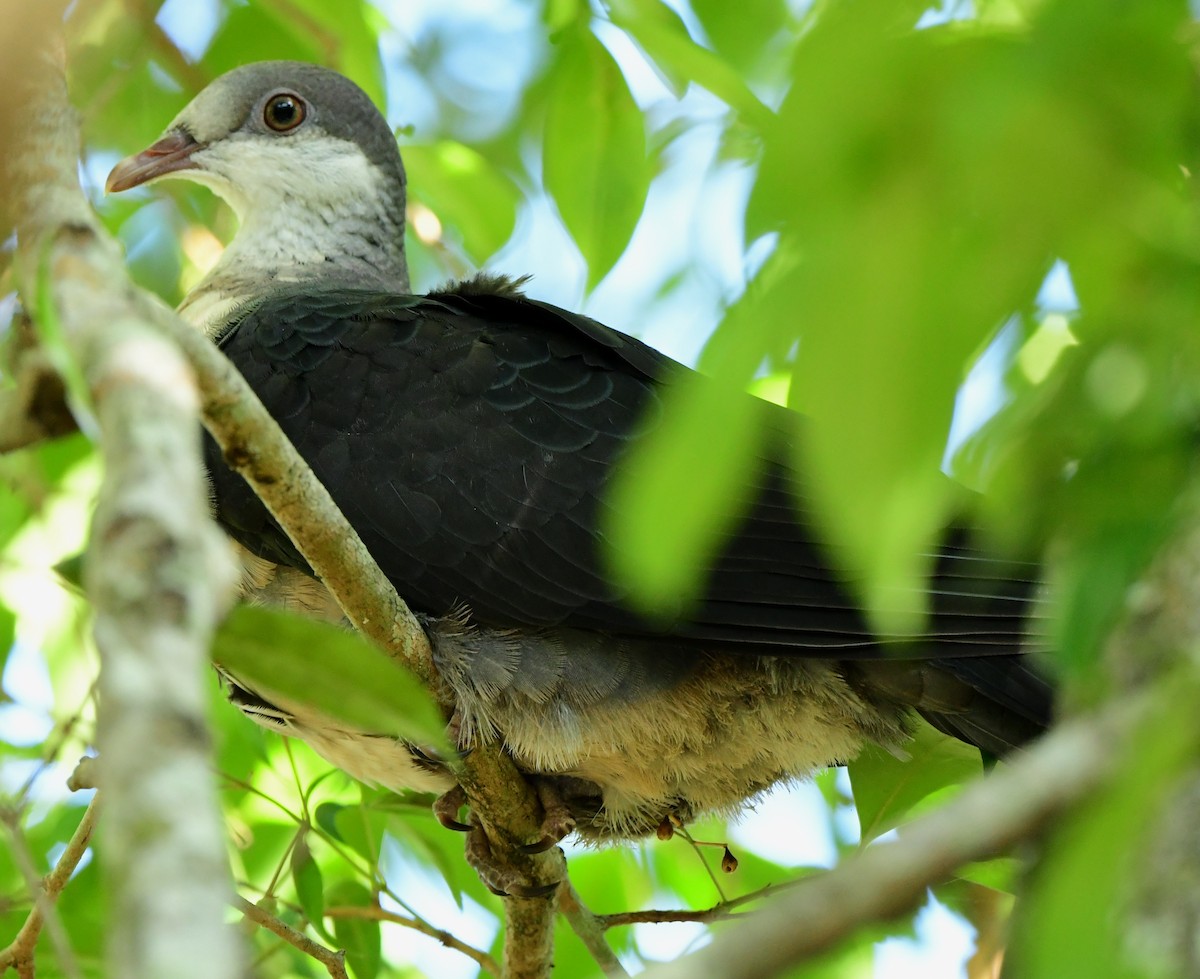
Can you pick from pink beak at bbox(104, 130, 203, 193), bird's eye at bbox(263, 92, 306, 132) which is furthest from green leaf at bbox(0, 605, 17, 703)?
→ bird's eye at bbox(263, 92, 306, 132)

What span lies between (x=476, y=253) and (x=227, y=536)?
0.92 metres

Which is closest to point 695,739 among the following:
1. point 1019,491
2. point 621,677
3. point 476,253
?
point 621,677

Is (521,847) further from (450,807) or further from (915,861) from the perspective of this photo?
(915,861)

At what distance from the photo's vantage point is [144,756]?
2.20 feet

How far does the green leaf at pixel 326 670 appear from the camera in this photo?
1086mm

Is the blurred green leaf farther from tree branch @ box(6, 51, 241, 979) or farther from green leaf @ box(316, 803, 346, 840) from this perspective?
green leaf @ box(316, 803, 346, 840)

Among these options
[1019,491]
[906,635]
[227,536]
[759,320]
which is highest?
[227,536]

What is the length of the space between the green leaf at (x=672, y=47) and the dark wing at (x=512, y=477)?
1.68 ft

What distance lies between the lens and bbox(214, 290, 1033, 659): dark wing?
7.51ft

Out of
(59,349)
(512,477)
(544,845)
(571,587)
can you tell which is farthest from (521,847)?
(59,349)

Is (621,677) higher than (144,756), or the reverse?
(621,677)

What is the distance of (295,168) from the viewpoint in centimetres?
363

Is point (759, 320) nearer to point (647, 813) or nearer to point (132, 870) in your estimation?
point (132, 870)

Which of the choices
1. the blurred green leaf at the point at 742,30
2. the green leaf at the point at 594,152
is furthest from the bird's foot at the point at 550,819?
the blurred green leaf at the point at 742,30
